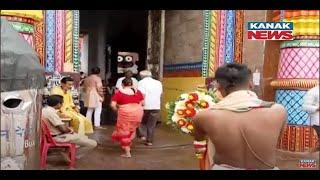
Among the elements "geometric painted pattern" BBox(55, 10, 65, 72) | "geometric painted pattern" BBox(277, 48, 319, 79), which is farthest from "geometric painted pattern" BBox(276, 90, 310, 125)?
"geometric painted pattern" BBox(55, 10, 65, 72)

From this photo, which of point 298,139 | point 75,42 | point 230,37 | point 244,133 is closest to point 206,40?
point 230,37

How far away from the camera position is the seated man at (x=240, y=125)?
2867 millimetres

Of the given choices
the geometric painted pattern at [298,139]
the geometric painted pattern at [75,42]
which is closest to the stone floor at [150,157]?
the geometric painted pattern at [298,139]

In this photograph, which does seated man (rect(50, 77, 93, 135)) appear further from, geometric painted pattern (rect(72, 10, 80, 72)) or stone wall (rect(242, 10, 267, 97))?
stone wall (rect(242, 10, 267, 97))

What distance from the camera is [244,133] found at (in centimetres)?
286

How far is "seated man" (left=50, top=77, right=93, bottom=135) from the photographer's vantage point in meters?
6.88

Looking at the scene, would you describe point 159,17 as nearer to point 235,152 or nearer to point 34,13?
point 34,13

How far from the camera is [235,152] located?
2898mm

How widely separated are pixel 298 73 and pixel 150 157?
2401mm

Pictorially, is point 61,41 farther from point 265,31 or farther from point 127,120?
point 265,31

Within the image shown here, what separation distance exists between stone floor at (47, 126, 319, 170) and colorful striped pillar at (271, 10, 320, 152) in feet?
0.89

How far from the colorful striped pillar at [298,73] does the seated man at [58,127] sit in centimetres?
251

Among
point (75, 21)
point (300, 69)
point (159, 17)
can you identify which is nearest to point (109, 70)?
point (159, 17)
